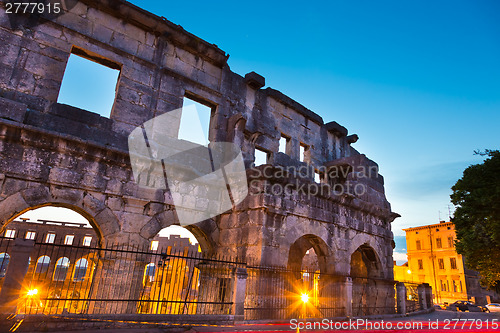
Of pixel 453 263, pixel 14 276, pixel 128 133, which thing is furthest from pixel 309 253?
pixel 453 263

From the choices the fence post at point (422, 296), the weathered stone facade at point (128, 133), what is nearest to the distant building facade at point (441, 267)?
the fence post at point (422, 296)

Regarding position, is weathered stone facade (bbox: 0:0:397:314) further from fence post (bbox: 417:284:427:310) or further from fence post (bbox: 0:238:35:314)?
fence post (bbox: 417:284:427:310)

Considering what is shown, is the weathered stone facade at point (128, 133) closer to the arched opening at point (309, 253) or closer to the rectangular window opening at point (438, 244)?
the arched opening at point (309, 253)

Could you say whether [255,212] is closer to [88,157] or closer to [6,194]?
[88,157]

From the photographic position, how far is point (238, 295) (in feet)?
21.6

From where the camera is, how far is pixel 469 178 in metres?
15.5

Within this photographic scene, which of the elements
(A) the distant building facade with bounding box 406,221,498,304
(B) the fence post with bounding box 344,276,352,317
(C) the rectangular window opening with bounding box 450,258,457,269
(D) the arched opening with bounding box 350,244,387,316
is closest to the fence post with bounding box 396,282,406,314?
(D) the arched opening with bounding box 350,244,387,316

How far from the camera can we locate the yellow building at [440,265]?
33.2 m

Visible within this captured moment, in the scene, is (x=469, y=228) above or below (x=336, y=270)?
above

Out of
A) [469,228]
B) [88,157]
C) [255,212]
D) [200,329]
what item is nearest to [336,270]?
[255,212]

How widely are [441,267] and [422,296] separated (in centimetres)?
2706

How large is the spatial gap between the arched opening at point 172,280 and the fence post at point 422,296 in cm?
983

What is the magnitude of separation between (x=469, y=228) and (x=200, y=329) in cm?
1548

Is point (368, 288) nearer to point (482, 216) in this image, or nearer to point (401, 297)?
point (401, 297)
